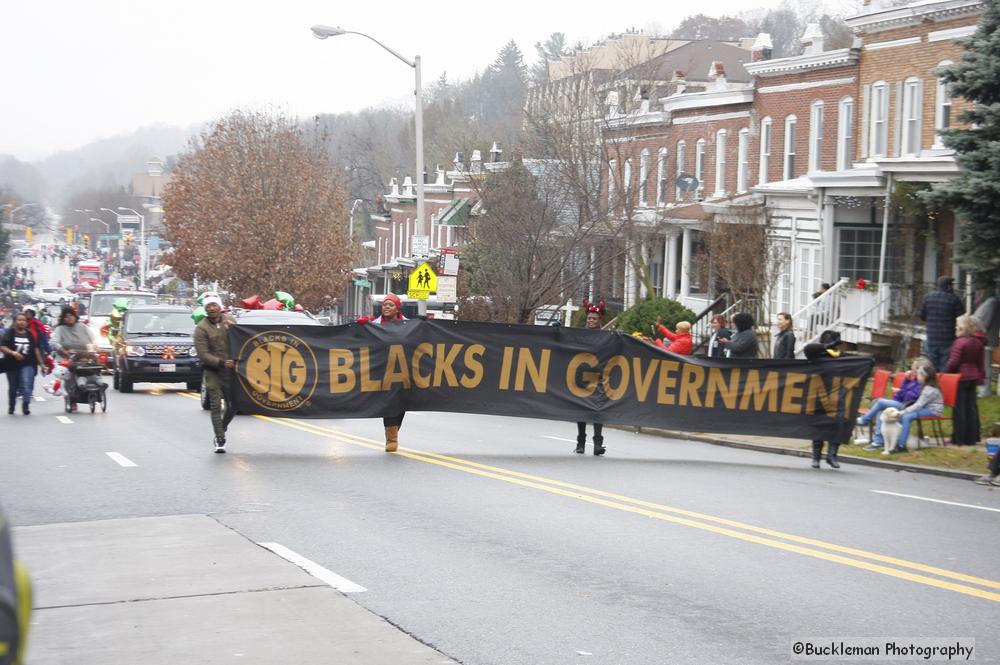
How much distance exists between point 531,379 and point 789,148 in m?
22.6

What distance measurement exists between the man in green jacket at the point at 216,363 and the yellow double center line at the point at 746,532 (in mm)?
2300

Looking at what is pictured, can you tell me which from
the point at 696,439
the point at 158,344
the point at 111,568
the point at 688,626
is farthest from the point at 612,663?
the point at 158,344

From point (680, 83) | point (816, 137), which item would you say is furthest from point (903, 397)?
point (680, 83)

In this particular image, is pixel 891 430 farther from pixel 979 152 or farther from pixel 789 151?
pixel 789 151

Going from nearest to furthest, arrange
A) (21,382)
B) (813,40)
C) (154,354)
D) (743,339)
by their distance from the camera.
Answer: (743,339) → (21,382) → (154,354) → (813,40)

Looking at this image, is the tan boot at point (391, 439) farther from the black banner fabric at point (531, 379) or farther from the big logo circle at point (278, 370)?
the big logo circle at point (278, 370)

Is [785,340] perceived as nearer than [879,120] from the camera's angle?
Yes

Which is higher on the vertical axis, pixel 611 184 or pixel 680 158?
pixel 680 158

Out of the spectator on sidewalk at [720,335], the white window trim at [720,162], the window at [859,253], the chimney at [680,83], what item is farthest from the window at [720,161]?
the spectator on sidewalk at [720,335]

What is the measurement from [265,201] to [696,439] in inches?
1682

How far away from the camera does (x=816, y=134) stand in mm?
36688

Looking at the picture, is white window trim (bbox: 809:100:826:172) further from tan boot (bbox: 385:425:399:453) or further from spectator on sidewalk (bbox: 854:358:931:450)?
tan boot (bbox: 385:425:399:453)

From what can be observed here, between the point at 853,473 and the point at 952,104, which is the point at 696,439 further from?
the point at 952,104

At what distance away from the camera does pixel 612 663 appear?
6.88 metres
